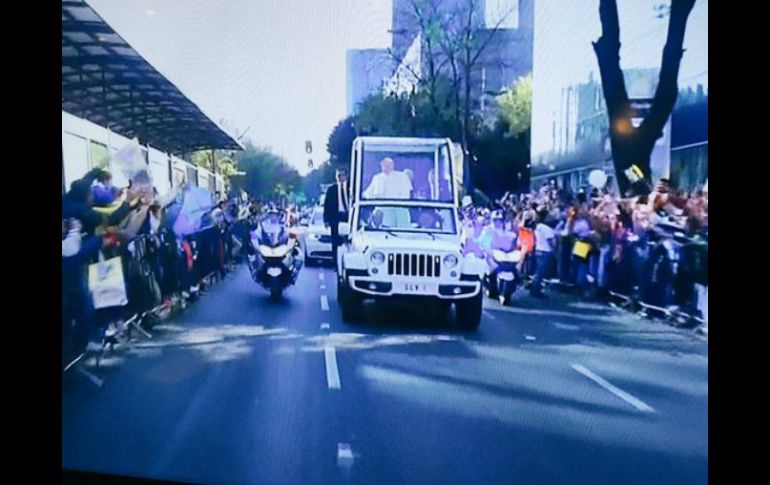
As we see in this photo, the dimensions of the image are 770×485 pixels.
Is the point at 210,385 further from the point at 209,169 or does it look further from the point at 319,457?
the point at 209,169

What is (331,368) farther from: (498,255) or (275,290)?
(498,255)

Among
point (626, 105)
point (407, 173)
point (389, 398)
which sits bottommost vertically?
point (389, 398)

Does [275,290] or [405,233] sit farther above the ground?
[405,233]

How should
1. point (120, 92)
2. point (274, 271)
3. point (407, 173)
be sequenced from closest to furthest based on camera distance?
1. point (407, 173)
2. point (274, 271)
3. point (120, 92)

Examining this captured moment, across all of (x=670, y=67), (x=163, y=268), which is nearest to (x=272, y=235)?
(x=163, y=268)

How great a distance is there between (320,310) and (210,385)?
17.5 inches

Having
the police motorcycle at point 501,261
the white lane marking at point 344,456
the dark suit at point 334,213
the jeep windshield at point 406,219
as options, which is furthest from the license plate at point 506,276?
the white lane marking at point 344,456

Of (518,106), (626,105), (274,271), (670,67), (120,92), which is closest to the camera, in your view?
(670,67)

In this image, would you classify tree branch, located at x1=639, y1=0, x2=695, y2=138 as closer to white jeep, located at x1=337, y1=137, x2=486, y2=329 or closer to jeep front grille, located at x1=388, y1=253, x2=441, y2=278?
white jeep, located at x1=337, y1=137, x2=486, y2=329

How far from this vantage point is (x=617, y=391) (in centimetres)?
256

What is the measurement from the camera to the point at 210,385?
2.97 metres

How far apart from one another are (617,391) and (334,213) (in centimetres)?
108

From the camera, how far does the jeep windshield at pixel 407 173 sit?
2824 mm

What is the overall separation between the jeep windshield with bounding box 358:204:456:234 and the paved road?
0.24m
